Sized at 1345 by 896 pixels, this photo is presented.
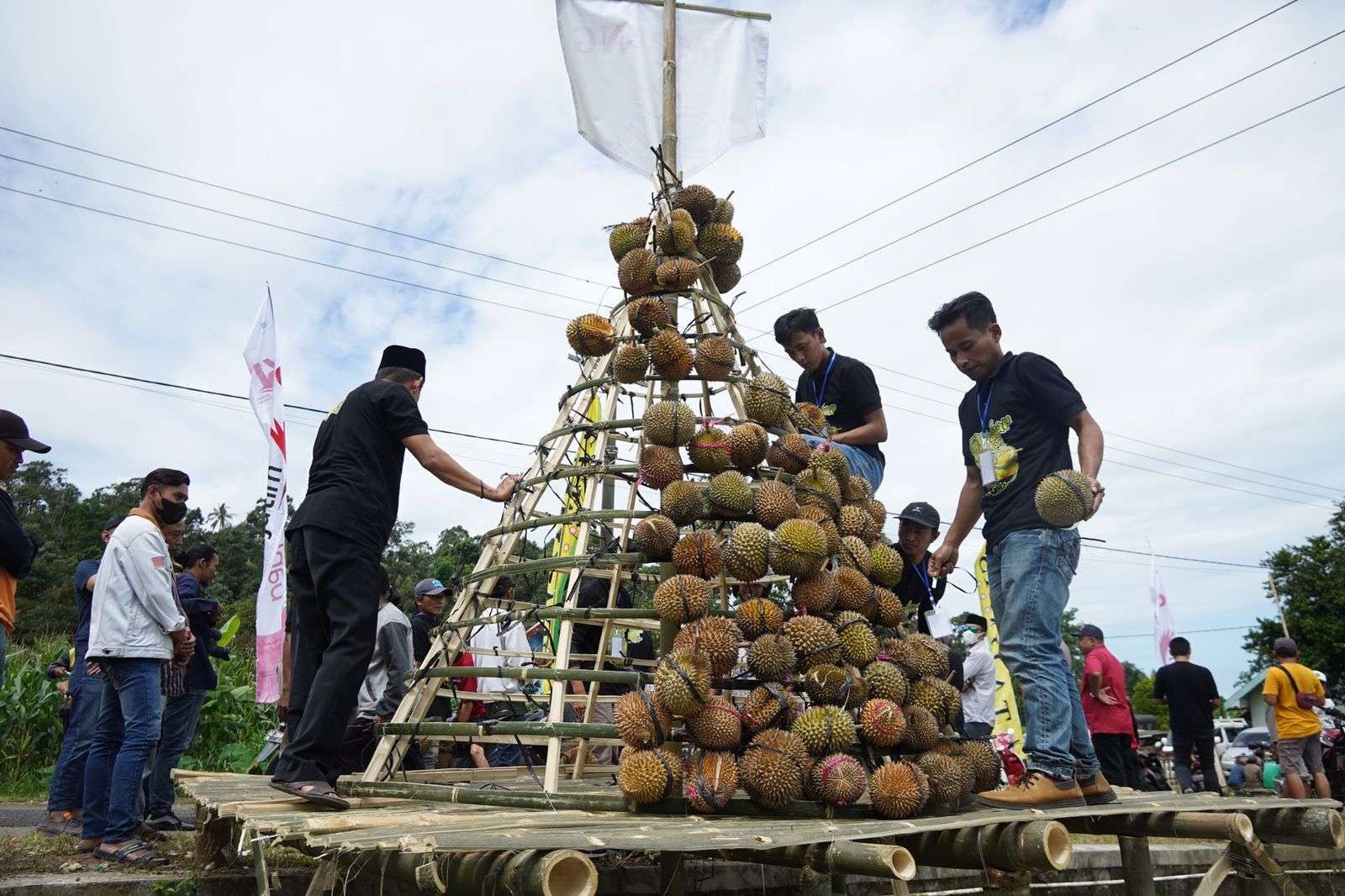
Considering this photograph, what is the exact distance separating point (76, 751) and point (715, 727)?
4.73m

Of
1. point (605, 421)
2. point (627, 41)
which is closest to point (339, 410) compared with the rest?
point (605, 421)

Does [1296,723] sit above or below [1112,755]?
above

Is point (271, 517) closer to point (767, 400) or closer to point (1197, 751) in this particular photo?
point (767, 400)

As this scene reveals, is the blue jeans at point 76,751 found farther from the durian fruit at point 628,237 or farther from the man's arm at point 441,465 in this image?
the durian fruit at point 628,237

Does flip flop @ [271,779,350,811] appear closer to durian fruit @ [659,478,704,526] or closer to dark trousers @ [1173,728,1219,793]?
durian fruit @ [659,478,704,526]

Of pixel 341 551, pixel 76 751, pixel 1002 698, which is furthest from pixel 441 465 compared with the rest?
pixel 1002 698

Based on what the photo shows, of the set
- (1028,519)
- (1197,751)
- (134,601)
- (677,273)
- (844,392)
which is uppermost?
(677,273)

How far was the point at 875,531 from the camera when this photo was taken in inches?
172

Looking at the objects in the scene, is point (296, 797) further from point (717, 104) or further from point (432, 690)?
point (717, 104)

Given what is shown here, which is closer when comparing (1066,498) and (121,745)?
(1066,498)

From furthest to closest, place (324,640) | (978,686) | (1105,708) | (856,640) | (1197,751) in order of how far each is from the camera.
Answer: (1197,751) < (1105,708) < (978,686) < (324,640) < (856,640)

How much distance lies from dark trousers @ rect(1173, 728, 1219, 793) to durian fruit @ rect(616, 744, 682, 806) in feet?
27.9

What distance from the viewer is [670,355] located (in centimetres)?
455

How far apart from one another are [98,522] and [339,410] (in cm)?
4257
